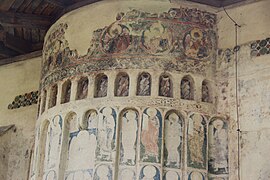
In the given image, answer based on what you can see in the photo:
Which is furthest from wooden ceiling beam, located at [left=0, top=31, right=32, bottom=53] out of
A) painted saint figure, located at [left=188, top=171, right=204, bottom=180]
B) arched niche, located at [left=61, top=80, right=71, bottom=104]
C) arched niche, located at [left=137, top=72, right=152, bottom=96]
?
painted saint figure, located at [left=188, top=171, right=204, bottom=180]

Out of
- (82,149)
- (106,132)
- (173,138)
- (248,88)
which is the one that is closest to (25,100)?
(82,149)

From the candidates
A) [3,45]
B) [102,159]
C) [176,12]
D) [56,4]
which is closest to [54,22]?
[56,4]

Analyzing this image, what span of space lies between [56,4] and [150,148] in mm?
2895

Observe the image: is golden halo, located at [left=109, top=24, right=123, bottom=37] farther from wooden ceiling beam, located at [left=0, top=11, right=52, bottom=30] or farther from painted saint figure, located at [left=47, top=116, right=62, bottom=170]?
wooden ceiling beam, located at [left=0, top=11, right=52, bottom=30]

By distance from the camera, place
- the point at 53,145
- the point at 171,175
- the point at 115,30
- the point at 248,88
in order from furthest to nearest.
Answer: the point at 115,30 < the point at 53,145 < the point at 248,88 < the point at 171,175

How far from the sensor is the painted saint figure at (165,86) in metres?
8.48

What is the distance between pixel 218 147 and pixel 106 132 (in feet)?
4.70

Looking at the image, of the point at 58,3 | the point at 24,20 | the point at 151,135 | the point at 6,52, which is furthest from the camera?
the point at 6,52

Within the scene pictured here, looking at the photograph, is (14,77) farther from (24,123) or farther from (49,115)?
(49,115)

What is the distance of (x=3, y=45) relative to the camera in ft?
36.2

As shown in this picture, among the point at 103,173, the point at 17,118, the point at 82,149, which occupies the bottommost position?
the point at 103,173

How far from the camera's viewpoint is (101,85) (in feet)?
28.8

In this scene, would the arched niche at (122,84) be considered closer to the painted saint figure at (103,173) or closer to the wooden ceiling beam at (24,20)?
the painted saint figure at (103,173)

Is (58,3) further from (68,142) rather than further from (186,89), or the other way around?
(186,89)
